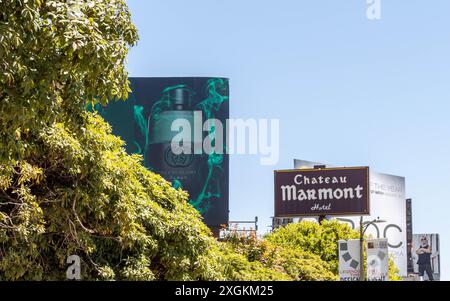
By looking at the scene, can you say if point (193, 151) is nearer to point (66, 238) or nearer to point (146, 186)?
point (146, 186)

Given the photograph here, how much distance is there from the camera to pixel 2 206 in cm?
1900

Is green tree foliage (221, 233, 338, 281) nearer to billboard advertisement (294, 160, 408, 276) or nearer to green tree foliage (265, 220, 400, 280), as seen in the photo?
green tree foliage (265, 220, 400, 280)

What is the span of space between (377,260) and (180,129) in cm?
3461

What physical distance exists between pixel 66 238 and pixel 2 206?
5.88 feet

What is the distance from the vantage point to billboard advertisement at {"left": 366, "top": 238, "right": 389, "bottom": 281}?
37562 millimetres

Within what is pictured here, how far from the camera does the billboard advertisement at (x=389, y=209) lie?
364 feet

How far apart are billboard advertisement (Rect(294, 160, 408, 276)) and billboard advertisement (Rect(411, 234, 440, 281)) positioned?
17.1 m

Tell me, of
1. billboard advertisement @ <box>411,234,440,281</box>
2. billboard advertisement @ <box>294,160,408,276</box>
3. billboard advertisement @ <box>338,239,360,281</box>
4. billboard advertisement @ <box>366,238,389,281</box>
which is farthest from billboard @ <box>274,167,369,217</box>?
billboard advertisement @ <box>411,234,440,281</box>

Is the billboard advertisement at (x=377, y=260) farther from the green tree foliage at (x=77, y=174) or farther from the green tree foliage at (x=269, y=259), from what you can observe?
the green tree foliage at (x=77, y=174)

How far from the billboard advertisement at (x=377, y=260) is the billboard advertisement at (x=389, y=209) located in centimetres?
7222

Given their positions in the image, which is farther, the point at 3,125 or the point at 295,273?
the point at 295,273

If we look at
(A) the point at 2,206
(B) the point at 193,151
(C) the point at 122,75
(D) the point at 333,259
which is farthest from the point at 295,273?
(B) the point at 193,151
